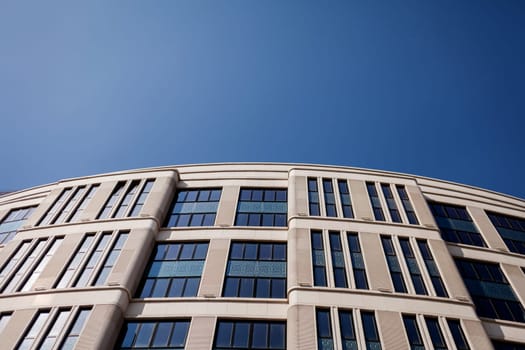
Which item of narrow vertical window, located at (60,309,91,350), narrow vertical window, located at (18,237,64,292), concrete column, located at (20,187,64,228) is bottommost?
narrow vertical window, located at (60,309,91,350)

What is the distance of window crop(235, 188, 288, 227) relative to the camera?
84.8ft

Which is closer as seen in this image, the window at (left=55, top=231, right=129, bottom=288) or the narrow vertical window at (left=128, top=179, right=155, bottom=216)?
the window at (left=55, top=231, right=129, bottom=288)

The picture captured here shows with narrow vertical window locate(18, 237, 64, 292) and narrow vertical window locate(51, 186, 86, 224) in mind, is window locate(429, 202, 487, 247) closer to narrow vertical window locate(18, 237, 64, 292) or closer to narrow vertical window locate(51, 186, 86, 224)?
narrow vertical window locate(18, 237, 64, 292)

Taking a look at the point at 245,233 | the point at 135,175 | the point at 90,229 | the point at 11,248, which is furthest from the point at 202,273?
the point at 11,248

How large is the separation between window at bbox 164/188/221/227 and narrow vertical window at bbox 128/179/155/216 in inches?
86.8

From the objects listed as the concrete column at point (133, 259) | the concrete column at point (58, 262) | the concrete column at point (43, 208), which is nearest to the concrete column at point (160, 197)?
the concrete column at point (133, 259)

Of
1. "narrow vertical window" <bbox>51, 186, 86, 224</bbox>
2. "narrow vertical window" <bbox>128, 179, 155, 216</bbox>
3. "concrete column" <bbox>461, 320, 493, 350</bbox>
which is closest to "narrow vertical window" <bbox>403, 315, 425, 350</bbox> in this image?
"concrete column" <bbox>461, 320, 493, 350</bbox>

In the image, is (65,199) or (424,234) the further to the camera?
(65,199)

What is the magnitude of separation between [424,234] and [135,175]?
76.5 ft

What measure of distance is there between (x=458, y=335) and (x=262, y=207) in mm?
14861

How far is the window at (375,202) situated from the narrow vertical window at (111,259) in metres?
18.2

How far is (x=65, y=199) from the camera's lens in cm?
2869

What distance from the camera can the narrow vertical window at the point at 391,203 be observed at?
2600cm

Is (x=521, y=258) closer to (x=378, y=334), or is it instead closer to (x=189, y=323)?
(x=378, y=334)
